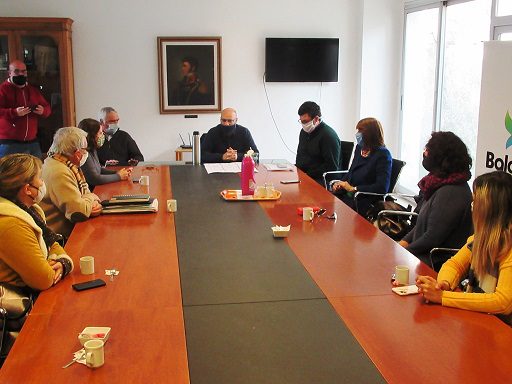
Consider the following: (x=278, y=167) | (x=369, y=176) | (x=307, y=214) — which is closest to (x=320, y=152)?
(x=278, y=167)

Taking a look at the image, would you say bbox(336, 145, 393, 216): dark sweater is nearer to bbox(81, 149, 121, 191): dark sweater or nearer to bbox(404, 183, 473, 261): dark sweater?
bbox(404, 183, 473, 261): dark sweater

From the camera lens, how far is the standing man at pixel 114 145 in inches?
221

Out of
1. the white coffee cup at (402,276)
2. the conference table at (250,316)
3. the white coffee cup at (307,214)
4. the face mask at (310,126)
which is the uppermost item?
the face mask at (310,126)

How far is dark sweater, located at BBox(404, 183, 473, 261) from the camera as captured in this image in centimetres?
318

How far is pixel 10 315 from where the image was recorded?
2279 mm

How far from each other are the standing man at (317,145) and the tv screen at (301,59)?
185cm

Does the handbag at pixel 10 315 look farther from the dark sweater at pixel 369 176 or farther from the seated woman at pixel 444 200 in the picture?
the dark sweater at pixel 369 176

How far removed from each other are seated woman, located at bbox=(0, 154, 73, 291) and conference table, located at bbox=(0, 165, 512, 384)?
0.07 m

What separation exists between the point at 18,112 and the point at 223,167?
2.49m

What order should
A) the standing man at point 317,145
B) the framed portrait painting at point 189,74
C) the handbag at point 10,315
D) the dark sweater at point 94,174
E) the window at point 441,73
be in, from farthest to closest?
the framed portrait painting at point 189,74
the window at point 441,73
the standing man at point 317,145
the dark sweater at point 94,174
the handbag at point 10,315

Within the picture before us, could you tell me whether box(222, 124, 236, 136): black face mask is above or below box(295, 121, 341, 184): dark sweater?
above

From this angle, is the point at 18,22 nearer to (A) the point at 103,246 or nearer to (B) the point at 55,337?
(A) the point at 103,246

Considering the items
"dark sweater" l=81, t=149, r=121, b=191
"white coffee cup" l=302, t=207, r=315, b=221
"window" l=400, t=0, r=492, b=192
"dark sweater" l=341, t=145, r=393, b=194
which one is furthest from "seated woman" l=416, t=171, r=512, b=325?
"window" l=400, t=0, r=492, b=192

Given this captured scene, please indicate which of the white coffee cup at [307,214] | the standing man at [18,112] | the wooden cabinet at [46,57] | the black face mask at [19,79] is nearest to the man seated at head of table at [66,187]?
the white coffee cup at [307,214]
